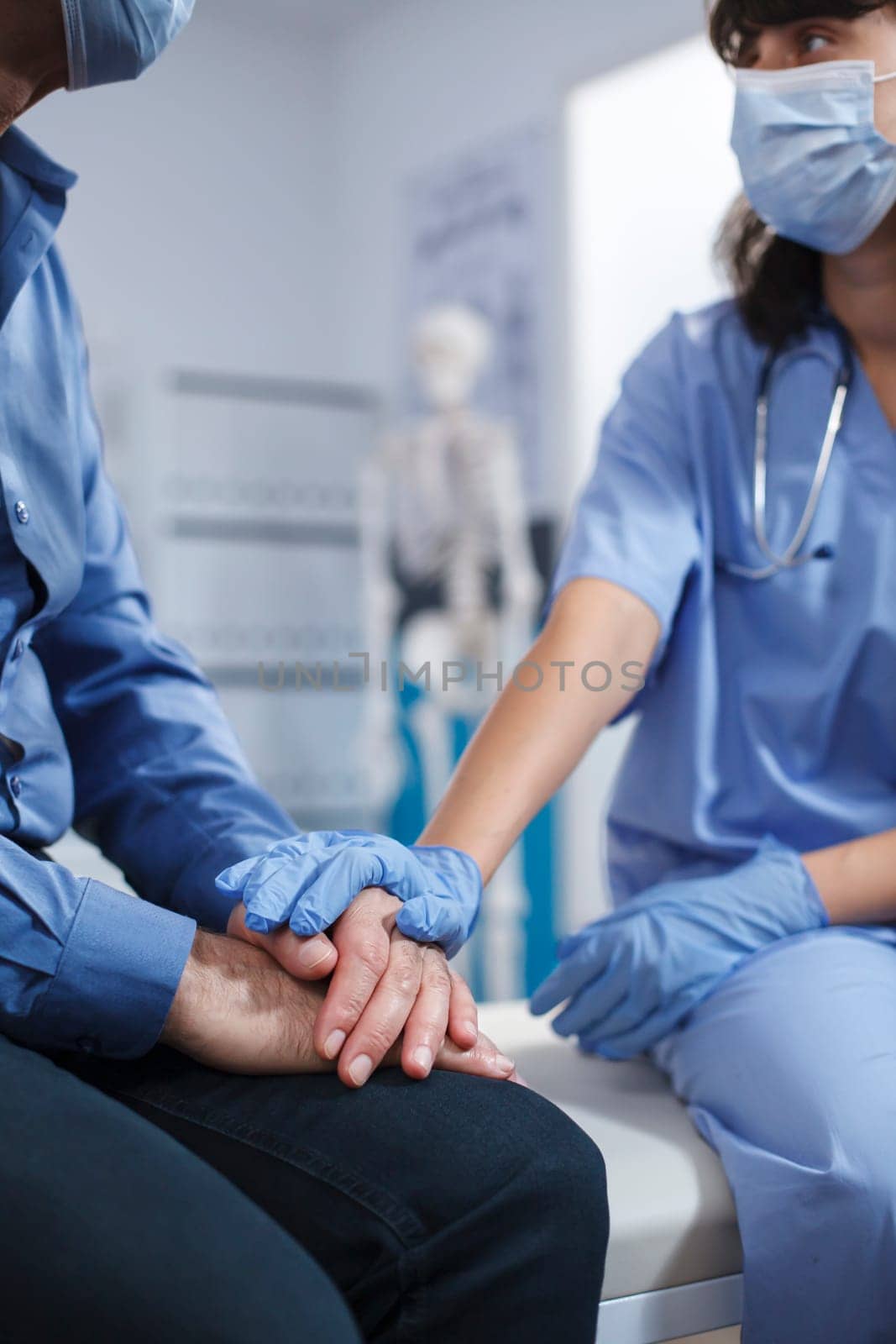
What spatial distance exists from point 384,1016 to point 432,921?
0.09 metres

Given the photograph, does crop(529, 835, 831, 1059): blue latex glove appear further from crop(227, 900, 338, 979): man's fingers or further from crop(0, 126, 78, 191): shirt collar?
crop(0, 126, 78, 191): shirt collar

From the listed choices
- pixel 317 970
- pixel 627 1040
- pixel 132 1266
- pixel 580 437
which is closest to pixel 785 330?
pixel 627 1040

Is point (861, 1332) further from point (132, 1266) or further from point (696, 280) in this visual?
point (696, 280)

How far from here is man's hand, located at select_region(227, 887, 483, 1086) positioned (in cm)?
88

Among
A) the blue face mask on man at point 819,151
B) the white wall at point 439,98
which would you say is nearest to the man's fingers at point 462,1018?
the blue face mask on man at point 819,151

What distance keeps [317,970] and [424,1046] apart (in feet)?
0.27

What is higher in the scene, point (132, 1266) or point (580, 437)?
point (132, 1266)

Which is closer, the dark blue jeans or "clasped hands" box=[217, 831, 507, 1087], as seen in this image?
the dark blue jeans

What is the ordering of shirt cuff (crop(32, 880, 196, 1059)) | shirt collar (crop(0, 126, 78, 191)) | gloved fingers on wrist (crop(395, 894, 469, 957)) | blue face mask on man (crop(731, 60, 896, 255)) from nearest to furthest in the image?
shirt cuff (crop(32, 880, 196, 1059)), gloved fingers on wrist (crop(395, 894, 469, 957)), shirt collar (crop(0, 126, 78, 191)), blue face mask on man (crop(731, 60, 896, 255))

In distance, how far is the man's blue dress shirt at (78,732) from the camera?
33.6 inches

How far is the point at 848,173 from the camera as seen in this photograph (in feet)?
4.27

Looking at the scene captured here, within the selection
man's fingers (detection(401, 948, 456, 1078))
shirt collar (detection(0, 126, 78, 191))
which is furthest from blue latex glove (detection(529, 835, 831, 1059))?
shirt collar (detection(0, 126, 78, 191))

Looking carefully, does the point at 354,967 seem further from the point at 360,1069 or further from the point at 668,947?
the point at 668,947

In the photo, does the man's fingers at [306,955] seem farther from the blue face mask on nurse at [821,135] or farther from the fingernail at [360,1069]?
the blue face mask on nurse at [821,135]
